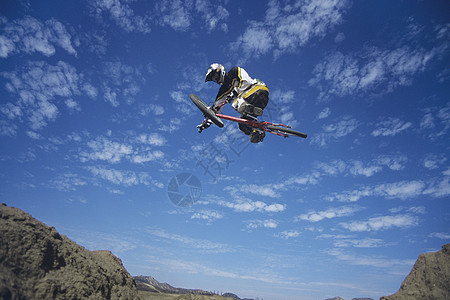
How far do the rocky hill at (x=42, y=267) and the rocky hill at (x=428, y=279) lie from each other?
14.1m

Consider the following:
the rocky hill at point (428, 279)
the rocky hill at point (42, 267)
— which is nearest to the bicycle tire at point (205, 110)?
the rocky hill at point (42, 267)

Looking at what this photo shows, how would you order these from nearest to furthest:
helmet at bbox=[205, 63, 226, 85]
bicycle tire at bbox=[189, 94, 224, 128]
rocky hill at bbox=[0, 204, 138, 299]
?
rocky hill at bbox=[0, 204, 138, 299] < bicycle tire at bbox=[189, 94, 224, 128] < helmet at bbox=[205, 63, 226, 85]

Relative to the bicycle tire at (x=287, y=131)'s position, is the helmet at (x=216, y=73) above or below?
above

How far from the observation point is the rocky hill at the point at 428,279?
11250mm

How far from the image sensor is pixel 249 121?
8.22 meters

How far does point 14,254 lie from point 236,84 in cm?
742

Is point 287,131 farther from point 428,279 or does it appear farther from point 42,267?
point 428,279

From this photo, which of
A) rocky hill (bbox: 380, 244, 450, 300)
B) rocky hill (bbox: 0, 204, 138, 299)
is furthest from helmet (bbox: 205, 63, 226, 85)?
rocky hill (bbox: 380, 244, 450, 300)

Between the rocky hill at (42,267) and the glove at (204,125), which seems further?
the glove at (204,125)

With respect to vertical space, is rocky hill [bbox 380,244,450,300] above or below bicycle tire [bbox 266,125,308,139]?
below

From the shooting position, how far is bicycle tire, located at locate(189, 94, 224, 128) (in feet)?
25.3

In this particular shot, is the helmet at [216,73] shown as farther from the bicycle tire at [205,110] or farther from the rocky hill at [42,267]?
the rocky hill at [42,267]

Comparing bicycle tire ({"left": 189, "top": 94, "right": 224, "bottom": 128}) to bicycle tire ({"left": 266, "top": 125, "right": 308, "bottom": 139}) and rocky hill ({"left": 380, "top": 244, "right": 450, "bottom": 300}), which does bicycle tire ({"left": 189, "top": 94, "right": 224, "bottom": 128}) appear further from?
rocky hill ({"left": 380, "top": 244, "right": 450, "bottom": 300})

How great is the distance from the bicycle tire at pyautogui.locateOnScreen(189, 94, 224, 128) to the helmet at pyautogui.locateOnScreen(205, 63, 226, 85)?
115 cm
